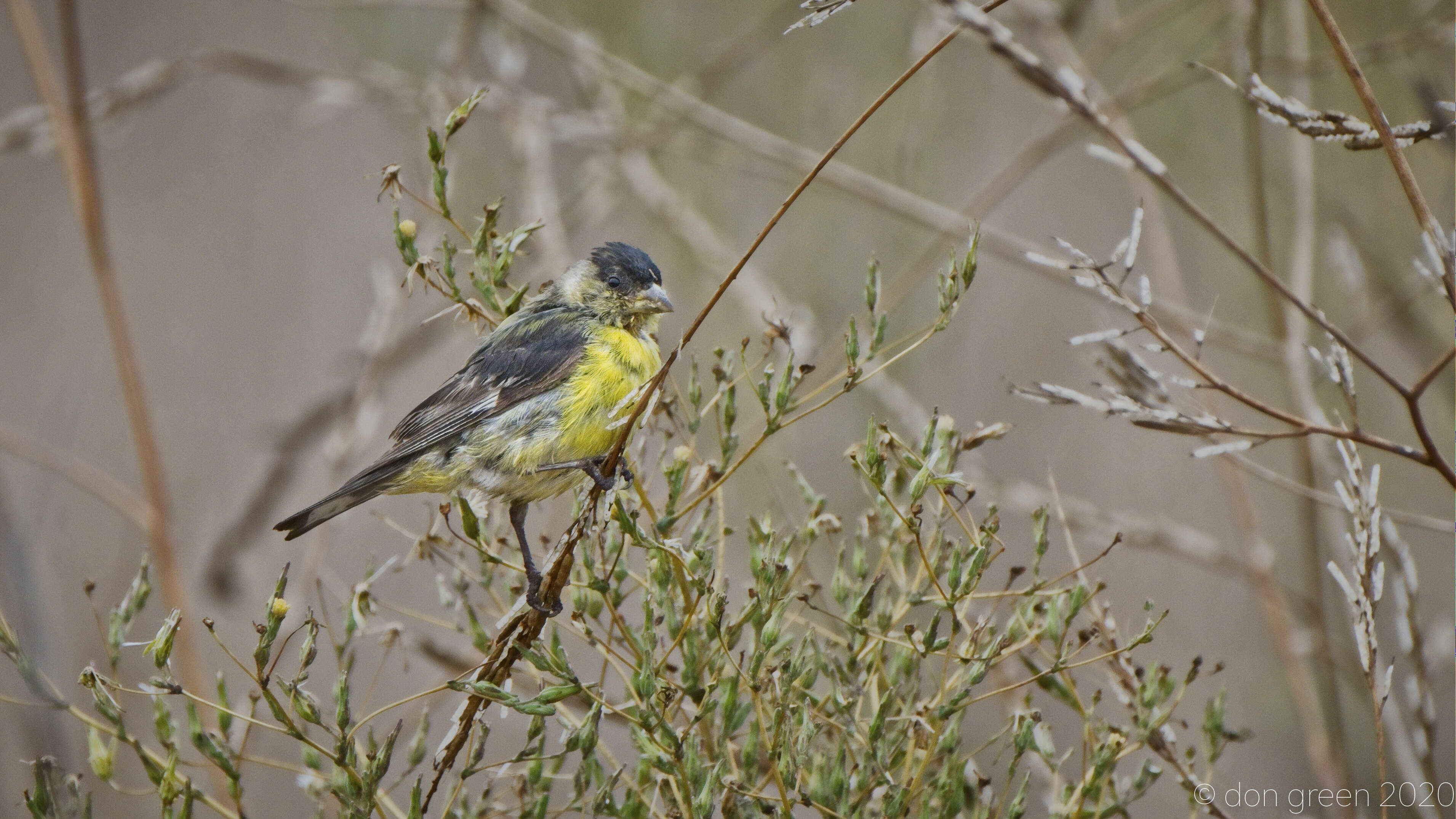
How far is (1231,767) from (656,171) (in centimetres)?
402

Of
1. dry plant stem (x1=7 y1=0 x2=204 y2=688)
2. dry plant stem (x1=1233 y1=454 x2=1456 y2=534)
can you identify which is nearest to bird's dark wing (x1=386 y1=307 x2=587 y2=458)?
dry plant stem (x1=7 y1=0 x2=204 y2=688)

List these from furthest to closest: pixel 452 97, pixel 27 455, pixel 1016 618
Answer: pixel 452 97 → pixel 27 455 → pixel 1016 618

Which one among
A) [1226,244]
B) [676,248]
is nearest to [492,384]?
[1226,244]

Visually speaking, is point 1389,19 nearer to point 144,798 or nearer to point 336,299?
point 336,299

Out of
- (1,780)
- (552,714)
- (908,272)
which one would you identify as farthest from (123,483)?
(552,714)

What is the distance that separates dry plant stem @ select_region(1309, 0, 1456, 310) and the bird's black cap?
1820 mm

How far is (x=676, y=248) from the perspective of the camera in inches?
191

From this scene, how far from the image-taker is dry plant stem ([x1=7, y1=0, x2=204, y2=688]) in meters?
2.34

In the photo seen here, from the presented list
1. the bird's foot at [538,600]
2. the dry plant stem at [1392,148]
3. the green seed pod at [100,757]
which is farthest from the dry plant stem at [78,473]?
the dry plant stem at [1392,148]

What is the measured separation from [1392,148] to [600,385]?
6.02 ft

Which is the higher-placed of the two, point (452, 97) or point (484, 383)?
point (452, 97)

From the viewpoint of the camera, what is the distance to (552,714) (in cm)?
137

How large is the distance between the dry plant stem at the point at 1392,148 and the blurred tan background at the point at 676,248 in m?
2.05

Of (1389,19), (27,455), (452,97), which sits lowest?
(27,455)
